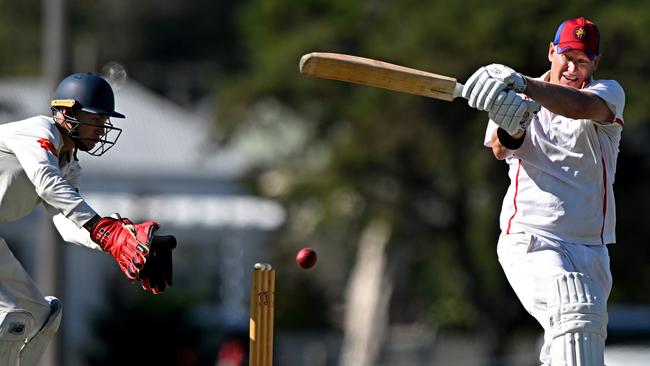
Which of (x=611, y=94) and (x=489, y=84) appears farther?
(x=611, y=94)

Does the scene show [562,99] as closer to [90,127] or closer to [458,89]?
[458,89]

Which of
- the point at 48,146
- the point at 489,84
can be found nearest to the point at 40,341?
the point at 48,146

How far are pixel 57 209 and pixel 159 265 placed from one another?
0.60m

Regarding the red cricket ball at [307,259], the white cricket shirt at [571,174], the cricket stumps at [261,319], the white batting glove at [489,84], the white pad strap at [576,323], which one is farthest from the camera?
the red cricket ball at [307,259]

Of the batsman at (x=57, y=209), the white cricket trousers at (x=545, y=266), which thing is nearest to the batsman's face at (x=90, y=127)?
the batsman at (x=57, y=209)

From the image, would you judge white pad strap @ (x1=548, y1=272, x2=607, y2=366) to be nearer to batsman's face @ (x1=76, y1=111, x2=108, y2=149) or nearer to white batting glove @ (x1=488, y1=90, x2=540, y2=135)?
white batting glove @ (x1=488, y1=90, x2=540, y2=135)

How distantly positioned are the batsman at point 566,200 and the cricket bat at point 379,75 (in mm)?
315

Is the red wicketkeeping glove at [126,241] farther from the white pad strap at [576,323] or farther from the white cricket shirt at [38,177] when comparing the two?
the white pad strap at [576,323]

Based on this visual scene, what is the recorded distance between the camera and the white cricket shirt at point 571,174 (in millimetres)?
6148

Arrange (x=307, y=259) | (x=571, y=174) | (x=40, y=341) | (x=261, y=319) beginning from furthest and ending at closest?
(x=307, y=259) → (x=40, y=341) → (x=261, y=319) → (x=571, y=174)

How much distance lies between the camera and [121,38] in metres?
52.2

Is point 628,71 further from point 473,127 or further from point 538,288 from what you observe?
point 538,288

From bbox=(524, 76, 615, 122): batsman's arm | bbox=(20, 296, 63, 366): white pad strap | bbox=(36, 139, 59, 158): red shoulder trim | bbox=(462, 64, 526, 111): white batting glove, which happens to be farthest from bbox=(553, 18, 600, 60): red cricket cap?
bbox=(20, 296, 63, 366): white pad strap

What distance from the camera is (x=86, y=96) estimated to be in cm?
634
